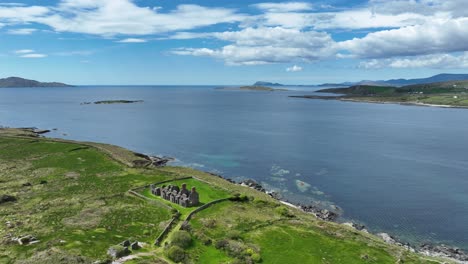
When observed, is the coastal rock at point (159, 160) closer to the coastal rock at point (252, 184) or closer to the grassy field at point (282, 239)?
the coastal rock at point (252, 184)

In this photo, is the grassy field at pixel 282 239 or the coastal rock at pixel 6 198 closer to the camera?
the grassy field at pixel 282 239

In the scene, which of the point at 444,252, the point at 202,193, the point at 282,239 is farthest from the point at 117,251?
the point at 444,252

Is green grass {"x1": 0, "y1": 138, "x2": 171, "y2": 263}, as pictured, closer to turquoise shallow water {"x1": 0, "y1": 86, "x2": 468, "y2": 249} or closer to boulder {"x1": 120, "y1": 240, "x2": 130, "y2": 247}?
boulder {"x1": 120, "y1": 240, "x2": 130, "y2": 247}

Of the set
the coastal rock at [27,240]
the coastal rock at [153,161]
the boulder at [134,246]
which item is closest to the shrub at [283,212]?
the boulder at [134,246]

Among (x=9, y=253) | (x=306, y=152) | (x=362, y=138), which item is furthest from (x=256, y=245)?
(x=362, y=138)

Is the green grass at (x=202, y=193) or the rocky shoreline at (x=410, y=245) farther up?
the green grass at (x=202, y=193)

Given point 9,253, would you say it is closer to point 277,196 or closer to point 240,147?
point 277,196

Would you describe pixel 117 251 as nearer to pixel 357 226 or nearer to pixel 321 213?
pixel 321 213

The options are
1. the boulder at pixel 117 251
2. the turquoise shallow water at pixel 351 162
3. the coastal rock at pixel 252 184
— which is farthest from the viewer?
the coastal rock at pixel 252 184
